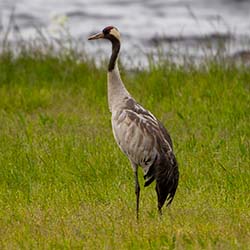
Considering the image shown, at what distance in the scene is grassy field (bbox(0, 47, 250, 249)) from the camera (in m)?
7.36

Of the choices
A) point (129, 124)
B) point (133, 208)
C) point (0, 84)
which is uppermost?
point (129, 124)

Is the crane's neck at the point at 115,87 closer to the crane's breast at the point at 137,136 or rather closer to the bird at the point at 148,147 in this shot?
the bird at the point at 148,147

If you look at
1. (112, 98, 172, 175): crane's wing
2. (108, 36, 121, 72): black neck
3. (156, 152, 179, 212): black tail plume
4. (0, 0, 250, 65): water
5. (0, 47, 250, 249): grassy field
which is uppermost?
(108, 36, 121, 72): black neck

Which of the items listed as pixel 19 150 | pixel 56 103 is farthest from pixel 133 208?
pixel 56 103

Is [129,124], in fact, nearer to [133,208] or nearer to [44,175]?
[133,208]

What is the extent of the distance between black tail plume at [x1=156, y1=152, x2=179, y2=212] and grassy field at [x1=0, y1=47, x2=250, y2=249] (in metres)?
0.18

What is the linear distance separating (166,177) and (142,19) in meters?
12.1

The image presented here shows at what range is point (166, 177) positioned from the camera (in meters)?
7.63

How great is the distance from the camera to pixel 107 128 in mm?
10609

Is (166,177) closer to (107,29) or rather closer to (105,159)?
(107,29)

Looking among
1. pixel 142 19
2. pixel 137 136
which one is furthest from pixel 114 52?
pixel 142 19

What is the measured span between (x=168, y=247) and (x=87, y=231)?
28.4 inches

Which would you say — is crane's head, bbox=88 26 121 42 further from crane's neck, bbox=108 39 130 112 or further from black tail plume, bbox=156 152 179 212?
black tail plume, bbox=156 152 179 212

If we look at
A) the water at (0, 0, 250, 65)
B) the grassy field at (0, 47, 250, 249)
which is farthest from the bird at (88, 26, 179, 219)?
the water at (0, 0, 250, 65)
